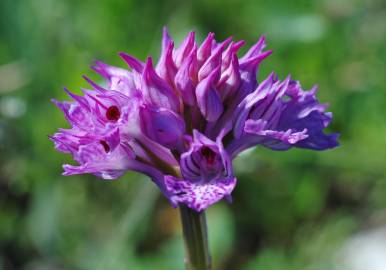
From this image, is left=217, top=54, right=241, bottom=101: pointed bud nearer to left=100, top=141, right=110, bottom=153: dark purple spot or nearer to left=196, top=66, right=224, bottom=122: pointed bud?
left=196, top=66, right=224, bottom=122: pointed bud

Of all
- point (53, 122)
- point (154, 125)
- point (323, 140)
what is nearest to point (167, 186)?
point (154, 125)

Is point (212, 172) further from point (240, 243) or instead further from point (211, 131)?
point (240, 243)

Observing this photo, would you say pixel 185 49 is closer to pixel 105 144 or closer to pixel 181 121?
pixel 181 121

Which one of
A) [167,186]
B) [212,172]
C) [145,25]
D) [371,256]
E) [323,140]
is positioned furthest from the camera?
[145,25]

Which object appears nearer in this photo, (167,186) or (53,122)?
(167,186)

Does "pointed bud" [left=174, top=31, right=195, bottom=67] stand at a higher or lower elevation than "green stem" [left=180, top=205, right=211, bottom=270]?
higher

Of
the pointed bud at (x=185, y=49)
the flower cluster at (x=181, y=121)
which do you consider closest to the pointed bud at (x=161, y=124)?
the flower cluster at (x=181, y=121)

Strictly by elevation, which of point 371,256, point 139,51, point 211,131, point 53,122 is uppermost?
point 139,51

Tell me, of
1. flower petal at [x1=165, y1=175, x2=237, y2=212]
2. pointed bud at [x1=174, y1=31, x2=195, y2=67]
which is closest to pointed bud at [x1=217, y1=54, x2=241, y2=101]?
pointed bud at [x1=174, y1=31, x2=195, y2=67]
